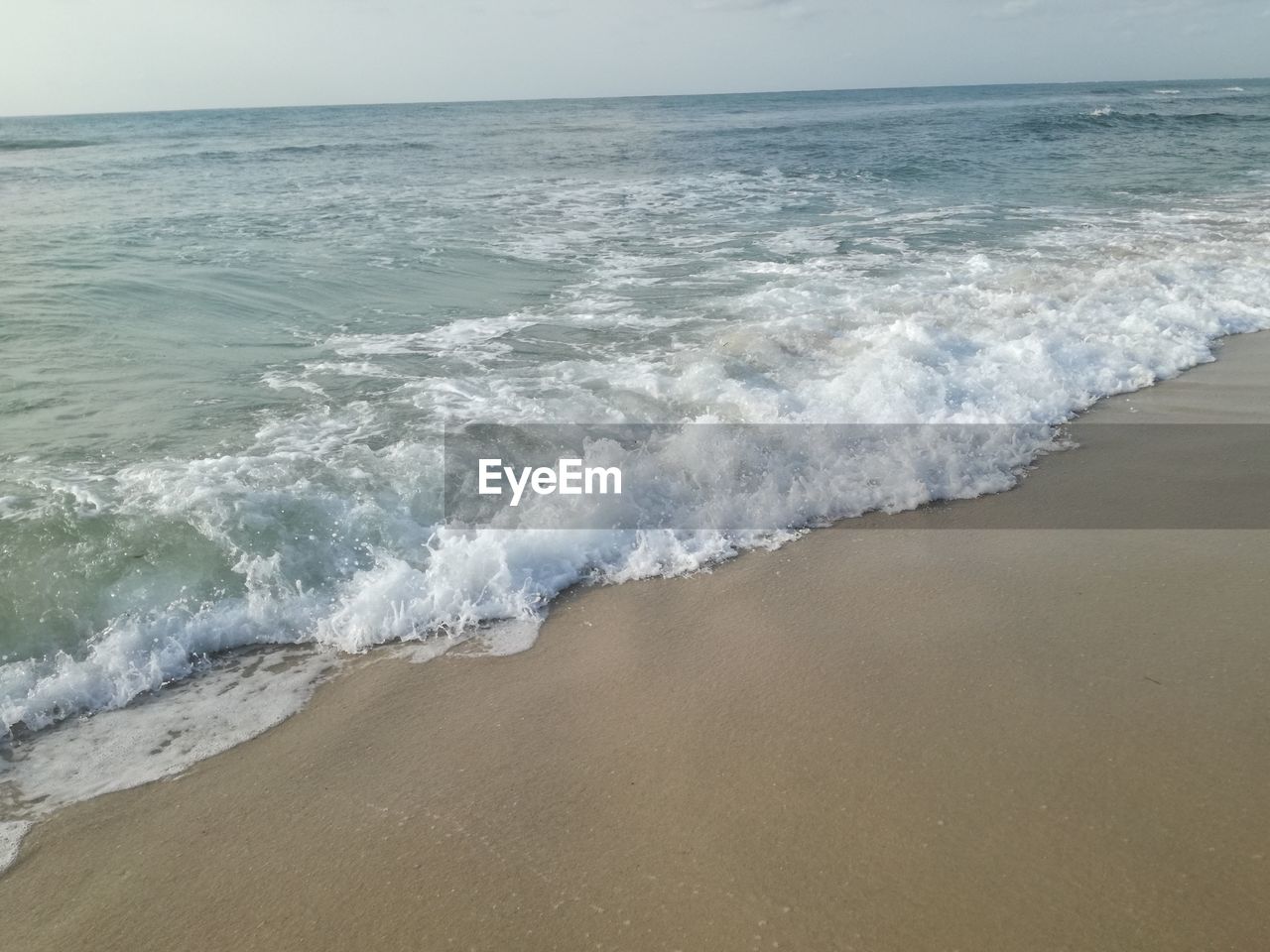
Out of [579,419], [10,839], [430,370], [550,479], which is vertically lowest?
[10,839]

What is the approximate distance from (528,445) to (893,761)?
128 inches

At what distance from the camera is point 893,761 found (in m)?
2.91

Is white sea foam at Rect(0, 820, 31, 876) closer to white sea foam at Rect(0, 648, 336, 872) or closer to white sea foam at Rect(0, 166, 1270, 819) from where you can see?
white sea foam at Rect(0, 648, 336, 872)

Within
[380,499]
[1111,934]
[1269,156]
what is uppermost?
[1269,156]

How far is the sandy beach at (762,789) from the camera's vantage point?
2395 mm

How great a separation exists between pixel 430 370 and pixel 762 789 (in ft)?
16.3

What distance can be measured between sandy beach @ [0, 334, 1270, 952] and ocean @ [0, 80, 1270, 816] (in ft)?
1.36

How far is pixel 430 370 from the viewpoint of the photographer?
6941 millimetres

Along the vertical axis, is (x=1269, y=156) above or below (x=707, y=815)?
above

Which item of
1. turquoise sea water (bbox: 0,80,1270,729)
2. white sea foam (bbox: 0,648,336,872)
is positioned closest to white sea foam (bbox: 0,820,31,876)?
white sea foam (bbox: 0,648,336,872)

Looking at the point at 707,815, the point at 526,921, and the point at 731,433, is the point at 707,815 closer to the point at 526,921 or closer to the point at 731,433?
the point at 526,921

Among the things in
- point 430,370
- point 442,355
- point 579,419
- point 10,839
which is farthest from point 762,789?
point 442,355

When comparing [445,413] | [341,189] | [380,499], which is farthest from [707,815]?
[341,189]

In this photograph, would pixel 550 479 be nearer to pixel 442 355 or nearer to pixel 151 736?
pixel 151 736
